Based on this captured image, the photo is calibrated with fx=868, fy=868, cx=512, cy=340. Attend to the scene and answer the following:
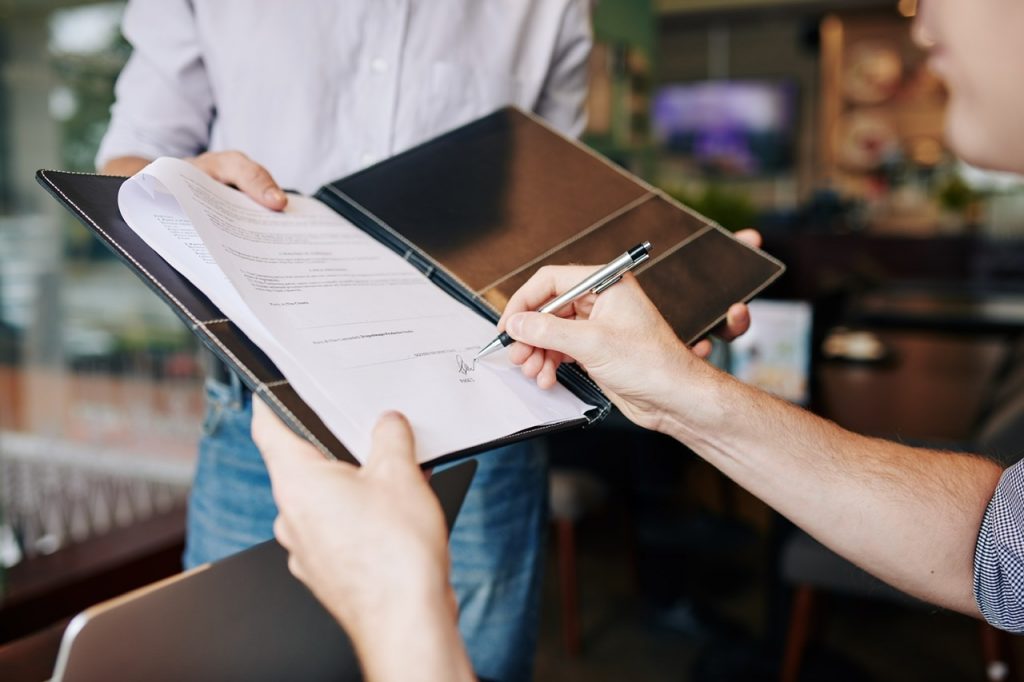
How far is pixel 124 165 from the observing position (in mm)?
902

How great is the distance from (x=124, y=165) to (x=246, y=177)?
9.4 inches

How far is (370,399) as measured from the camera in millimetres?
558

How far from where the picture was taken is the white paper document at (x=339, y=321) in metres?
0.56

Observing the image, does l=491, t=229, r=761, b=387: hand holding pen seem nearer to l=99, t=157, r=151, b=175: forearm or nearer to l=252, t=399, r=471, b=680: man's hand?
l=252, t=399, r=471, b=680: man's hand

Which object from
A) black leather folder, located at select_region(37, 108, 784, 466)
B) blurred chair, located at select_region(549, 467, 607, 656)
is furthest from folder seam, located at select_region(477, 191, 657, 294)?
blurred chair, located at select_region(549, 467, 607, 656)

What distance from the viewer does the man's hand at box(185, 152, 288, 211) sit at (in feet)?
2.42

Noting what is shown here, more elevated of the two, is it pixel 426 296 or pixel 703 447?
pixel 426 296

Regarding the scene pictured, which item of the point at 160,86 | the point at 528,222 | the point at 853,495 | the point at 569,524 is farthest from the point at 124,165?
the point at 569,524

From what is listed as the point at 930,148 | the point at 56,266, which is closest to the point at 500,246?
the point at 56,266

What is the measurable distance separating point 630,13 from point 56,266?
2558mm

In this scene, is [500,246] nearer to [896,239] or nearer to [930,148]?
[896,239]

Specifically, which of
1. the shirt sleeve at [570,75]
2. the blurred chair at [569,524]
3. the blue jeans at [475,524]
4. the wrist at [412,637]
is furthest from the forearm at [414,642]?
the blurred chair at [569,524]

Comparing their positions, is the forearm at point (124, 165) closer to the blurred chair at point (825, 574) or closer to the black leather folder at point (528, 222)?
the black leather folder at point (528, 222)

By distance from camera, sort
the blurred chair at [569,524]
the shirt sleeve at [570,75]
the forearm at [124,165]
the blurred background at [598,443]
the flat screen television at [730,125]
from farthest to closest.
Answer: the flat screen television at [730,125]
the blurred chair at [569,524]
the blurred background at [598,443]
the shirt sleeve at [570,75]
the forearm at [124,165]
